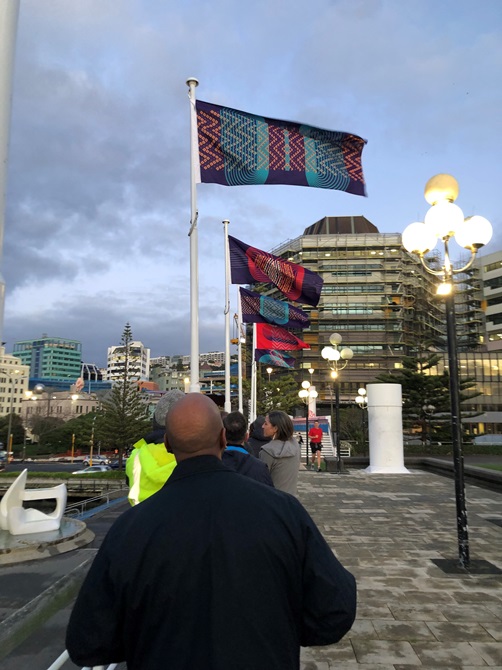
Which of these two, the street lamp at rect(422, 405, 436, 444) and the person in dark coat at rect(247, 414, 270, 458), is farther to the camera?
the street lamp at rect(422, 405, 436, 444)

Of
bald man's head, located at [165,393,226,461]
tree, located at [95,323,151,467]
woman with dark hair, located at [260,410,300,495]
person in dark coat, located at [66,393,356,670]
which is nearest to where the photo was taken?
person in dark coat, located at [66,393,356,670]

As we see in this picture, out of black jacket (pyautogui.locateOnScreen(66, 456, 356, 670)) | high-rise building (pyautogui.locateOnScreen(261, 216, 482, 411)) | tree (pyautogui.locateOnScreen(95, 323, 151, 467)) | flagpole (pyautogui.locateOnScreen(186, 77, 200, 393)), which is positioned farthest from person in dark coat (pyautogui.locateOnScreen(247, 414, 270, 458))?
high-rise building (pyautogui.locateOnScreen(261, 216, 482, 411))

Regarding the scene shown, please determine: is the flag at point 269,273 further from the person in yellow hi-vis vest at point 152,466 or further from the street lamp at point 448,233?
the person in yellow hi-vis vest at point 152,466

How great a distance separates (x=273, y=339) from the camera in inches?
758

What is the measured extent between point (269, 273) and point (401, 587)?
921cm

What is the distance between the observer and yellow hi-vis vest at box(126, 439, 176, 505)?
334 centimetres

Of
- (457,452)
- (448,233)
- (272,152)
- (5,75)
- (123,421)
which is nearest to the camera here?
(5,75)

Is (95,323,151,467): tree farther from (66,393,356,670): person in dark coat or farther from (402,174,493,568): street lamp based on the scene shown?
(66,393,356,670): person in dark coat

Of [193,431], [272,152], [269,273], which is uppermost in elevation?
[272,152]

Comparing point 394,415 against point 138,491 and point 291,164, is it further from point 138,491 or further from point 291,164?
point 138,491

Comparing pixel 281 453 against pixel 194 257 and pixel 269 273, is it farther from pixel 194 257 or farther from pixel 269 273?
pixel 269 273

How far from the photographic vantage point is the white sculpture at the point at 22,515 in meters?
10.1

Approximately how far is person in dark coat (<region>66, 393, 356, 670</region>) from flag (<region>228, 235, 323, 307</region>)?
36.3 feet

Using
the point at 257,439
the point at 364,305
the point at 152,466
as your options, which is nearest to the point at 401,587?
the point at 257,439
